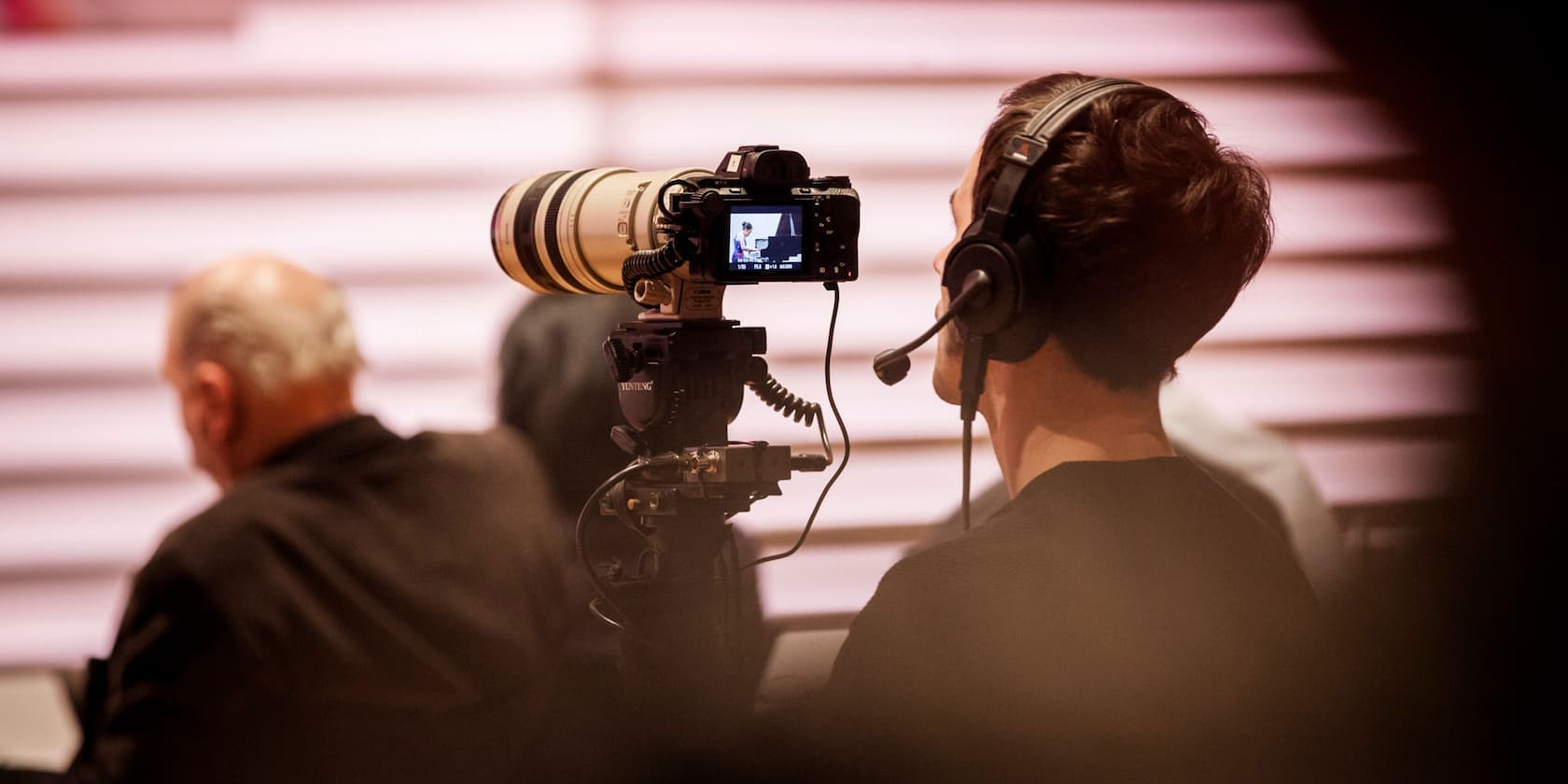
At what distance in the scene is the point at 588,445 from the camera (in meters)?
2.05

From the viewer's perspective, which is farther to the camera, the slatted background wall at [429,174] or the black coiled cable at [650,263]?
the slatted background wall at [429,174]

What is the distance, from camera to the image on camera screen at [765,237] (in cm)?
109

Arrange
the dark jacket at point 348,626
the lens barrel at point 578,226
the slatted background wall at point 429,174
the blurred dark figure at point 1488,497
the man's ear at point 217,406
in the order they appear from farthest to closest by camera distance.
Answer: the slatted background wall at point 429,174 → the man's ear at point 217,406 → the dark jacket at point 348,626 → the blurred dark figure at point 1488,497 → the lens barrel at point 578,226

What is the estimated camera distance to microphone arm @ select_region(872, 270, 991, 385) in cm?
106

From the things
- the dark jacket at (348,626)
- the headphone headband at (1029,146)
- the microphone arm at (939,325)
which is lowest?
the dark jacket at (348,626)

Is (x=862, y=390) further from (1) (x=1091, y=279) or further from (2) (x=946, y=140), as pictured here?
(1) (x=1091, y=279)

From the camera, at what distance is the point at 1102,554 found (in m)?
1.08

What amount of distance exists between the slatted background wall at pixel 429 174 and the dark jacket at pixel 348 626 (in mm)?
602

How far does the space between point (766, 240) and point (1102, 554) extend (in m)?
0.41

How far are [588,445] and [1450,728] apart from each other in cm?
130

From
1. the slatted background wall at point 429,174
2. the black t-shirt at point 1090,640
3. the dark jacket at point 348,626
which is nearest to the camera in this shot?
the black t-shirt at point 1090,640

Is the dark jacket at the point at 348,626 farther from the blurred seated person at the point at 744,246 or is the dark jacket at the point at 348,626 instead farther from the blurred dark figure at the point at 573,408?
the blurred seated person at the point at 744,246

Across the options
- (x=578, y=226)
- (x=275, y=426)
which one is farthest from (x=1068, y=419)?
(x=275, y=426)

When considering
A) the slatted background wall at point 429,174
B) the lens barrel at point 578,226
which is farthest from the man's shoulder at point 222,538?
the slatted background wall at point 429,174
